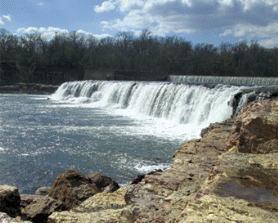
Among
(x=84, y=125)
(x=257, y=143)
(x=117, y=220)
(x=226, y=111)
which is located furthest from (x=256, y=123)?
(x=84, y=125)

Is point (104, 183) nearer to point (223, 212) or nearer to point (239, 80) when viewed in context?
point (223, 212)

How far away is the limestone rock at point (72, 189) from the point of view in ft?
13.3

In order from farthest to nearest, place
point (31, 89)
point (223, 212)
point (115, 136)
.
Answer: point (31, 89) < point (115, 136) < point (223, 212)

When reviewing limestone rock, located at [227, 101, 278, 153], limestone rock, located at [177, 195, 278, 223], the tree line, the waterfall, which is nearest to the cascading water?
limestone rock, located at [227, 101, 278, 153]

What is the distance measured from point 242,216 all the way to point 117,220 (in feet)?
4.83

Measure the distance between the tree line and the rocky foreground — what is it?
32076 mm

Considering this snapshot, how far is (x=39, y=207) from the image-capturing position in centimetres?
374

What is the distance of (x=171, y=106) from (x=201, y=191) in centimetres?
1075

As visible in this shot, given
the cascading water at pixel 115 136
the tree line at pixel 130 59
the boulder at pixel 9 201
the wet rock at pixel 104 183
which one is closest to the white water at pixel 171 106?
the cascading water at pixel 115 136

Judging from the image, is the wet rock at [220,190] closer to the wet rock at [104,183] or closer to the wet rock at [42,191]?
the wet rock at [104,183]

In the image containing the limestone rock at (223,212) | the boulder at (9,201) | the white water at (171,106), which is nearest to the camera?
the limestone rock at (223,212)

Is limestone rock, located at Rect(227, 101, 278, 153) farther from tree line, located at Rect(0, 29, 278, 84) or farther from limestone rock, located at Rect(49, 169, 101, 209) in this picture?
tree line, located at Rect(0, 29, 278, 84)

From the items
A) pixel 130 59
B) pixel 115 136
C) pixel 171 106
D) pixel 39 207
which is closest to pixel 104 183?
pixel 39 207

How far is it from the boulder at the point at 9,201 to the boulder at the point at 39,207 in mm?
243
